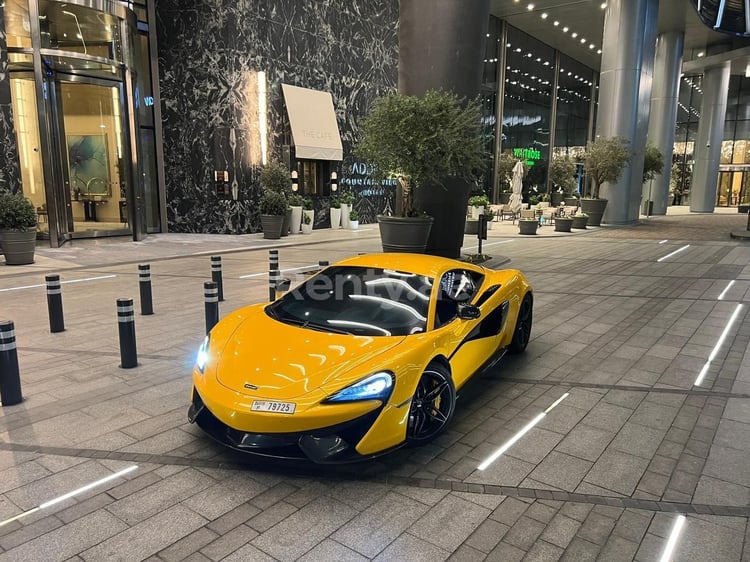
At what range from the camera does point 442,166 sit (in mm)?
11031

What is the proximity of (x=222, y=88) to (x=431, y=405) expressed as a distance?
18.3 metres

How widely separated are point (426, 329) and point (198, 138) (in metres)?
17.9

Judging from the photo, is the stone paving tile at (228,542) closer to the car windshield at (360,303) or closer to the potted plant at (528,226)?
the car windshield at (360,303)

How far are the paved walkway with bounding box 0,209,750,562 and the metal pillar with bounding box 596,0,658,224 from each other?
856 inches

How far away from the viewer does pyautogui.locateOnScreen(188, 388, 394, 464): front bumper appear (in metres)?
3.24

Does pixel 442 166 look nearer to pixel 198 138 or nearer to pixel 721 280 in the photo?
pixel 721 280

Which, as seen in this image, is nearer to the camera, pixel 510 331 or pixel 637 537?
pixel 637 537

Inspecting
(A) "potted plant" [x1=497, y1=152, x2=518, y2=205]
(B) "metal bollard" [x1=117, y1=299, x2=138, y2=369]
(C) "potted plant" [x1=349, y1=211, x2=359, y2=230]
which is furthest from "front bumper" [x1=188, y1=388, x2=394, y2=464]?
(A) "potted plant" [x1=497, y1=152, x2=518, y2=205]

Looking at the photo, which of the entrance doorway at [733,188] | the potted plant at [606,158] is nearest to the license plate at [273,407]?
the potted plant at [606,158]

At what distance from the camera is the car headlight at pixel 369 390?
11.0ft

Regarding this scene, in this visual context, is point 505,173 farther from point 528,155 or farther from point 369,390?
point 369,390

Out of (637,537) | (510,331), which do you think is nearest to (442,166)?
(510,331)

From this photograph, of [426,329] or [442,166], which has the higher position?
[442,166]

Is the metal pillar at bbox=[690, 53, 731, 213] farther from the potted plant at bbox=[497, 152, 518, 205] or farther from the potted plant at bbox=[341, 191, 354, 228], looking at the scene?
the potted plant at bbox=[341, 191, 354, 228]
